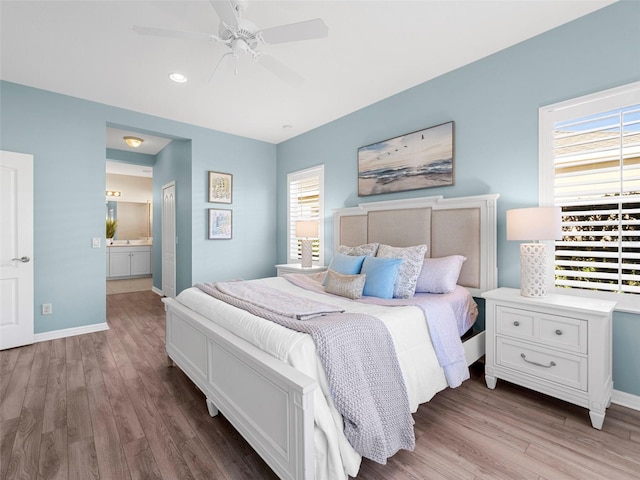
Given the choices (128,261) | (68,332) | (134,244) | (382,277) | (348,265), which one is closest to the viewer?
(382,277)

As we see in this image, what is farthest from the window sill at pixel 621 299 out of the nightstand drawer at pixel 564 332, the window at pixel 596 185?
the nightstand drawer at pixel 564 332

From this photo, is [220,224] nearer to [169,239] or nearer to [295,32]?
[169,239]

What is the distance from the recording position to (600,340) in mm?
1918

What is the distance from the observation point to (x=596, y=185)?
7.56 ft

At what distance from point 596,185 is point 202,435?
3.20 metres

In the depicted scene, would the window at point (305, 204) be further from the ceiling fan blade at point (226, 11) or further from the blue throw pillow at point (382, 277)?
the ceiling fan blade at point (226, 11)

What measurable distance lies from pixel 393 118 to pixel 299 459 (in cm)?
A: 341

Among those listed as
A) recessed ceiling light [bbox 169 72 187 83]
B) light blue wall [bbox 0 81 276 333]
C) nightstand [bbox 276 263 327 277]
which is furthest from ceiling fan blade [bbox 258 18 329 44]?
light blue wall [bbox 0 81 276 333]

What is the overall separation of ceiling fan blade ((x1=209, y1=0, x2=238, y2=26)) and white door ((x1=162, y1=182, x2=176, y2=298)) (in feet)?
12.7

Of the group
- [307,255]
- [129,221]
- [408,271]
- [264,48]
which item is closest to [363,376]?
[408,271]

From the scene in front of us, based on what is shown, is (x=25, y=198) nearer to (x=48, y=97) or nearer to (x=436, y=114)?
(x=48, y=97)

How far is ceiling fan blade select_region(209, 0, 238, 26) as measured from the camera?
5.89ft

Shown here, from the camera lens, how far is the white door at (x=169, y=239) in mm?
5406

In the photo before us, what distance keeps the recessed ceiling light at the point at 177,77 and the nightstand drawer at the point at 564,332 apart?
380 cm
